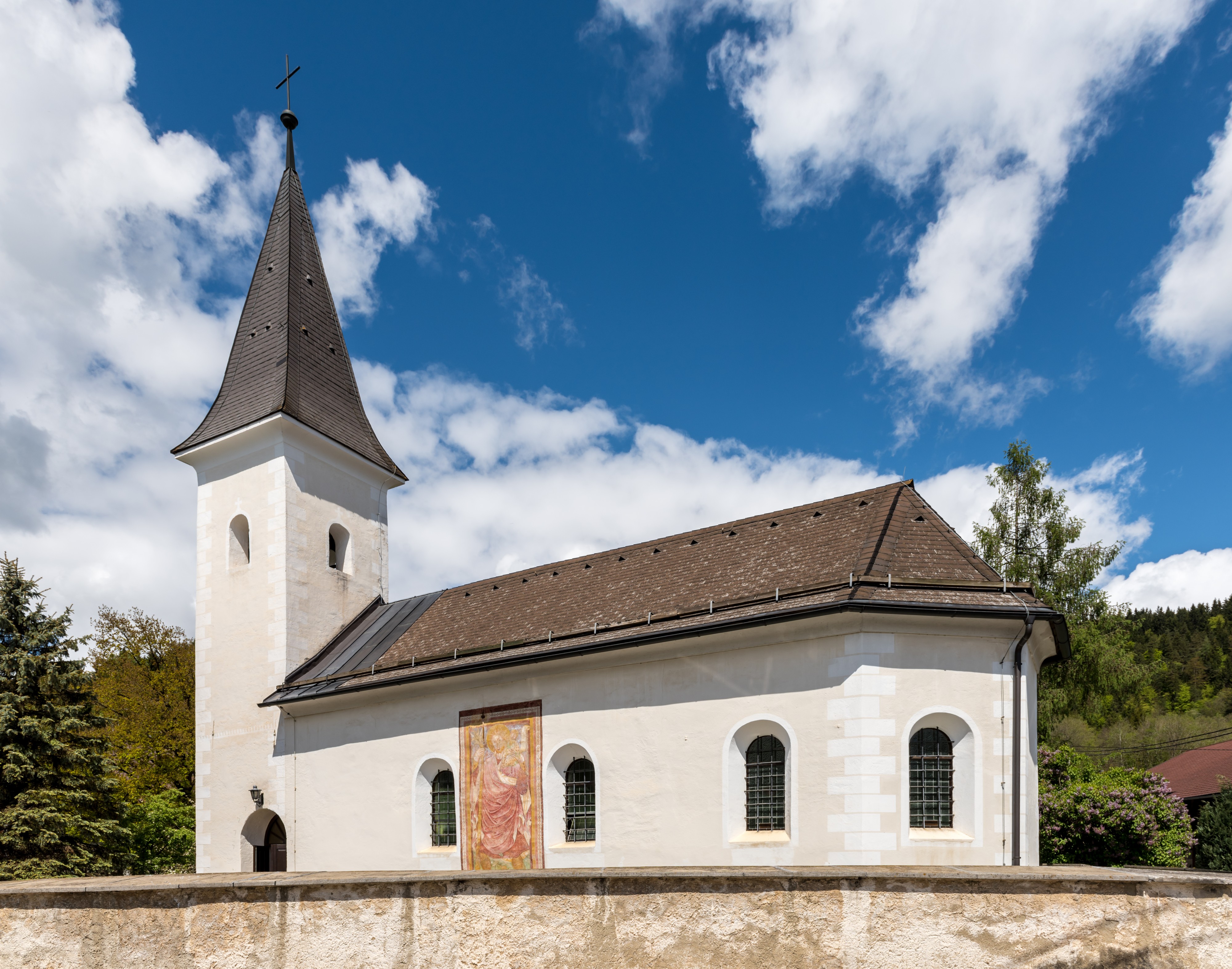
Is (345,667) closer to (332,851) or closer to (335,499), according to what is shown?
(332,851)

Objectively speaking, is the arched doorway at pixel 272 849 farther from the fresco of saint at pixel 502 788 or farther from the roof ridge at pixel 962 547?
the roof ridge at pixel 962 547

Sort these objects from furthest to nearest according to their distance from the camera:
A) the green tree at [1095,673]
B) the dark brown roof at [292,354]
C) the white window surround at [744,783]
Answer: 1. the green tree at [1095,673]
2. the dark brown roof at [292,354]
3. the white window surround at [744,783]

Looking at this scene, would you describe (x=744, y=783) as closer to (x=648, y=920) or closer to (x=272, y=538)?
(x=648, y=920)

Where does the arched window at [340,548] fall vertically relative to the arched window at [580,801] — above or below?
above

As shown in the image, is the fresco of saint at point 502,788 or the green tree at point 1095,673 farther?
the green tree at point 1095,673

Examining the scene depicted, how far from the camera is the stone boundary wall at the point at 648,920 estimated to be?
4109mm

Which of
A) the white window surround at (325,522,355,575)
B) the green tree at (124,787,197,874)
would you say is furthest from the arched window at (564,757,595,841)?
the green tree at (124,787,197,874)

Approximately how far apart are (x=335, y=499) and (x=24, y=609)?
7.20m

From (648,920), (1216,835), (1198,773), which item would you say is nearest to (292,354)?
(648,920)

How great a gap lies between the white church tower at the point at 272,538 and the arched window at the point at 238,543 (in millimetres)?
31

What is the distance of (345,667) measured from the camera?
1731 centimetres

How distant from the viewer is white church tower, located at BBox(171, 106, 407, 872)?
17641mm

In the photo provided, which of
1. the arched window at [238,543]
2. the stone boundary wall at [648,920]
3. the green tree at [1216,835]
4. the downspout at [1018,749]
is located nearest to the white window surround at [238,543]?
the arched window at [238,543]

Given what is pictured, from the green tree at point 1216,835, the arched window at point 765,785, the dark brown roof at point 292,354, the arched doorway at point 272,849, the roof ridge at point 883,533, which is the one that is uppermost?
the dark brown roof at point 292,354
